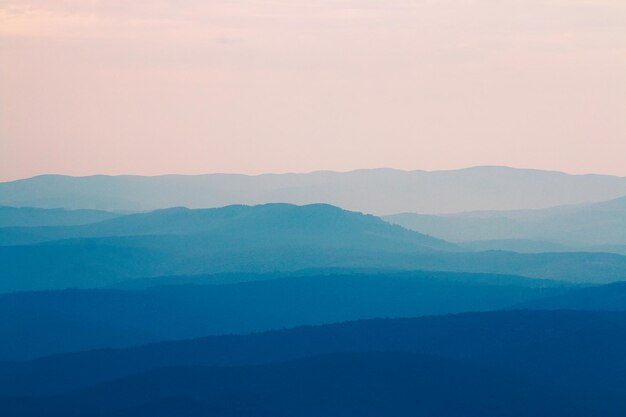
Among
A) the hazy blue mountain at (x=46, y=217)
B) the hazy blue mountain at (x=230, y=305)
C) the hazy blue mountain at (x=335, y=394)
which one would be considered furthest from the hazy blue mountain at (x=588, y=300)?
the hazy blue mountain at (x=46, y=217)

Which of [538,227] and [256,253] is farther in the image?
[538,227]

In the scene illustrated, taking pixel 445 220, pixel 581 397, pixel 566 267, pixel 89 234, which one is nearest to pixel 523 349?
pixel 581 397

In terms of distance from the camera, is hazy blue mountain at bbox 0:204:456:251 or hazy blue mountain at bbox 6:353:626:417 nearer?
hazy blue mountain at bbox 6:353:626:417

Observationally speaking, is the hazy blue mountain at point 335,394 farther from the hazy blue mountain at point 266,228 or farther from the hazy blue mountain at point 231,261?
the hazy blue mountain at point 266,228

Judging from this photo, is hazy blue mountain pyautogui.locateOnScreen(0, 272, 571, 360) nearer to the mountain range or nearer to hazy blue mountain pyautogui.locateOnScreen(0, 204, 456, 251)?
hazy blue mountain pyautogui.locateOnScreen(0, 204, 456, 251)

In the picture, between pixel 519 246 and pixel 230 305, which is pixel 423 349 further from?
pixel 519 246

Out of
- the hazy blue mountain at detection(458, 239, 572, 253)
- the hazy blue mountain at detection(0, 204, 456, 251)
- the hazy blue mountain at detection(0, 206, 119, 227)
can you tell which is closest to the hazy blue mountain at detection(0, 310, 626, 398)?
the hazy blue mountain at detection(0, 204, 456, 251)


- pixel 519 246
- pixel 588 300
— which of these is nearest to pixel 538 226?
pixel 519 246
